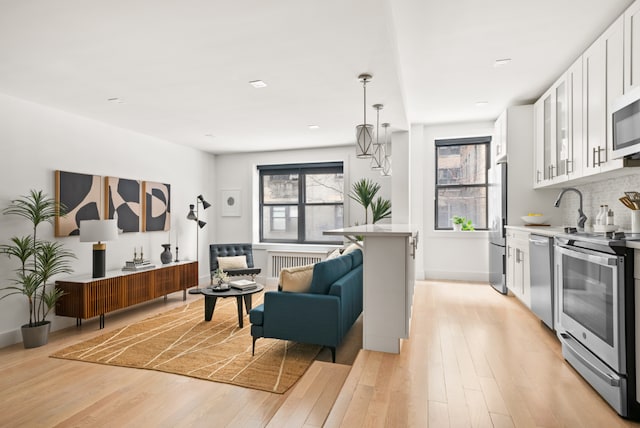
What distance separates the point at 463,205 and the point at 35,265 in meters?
5.73

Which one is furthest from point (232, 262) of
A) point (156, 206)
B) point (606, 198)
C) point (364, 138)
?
point (606, 198)

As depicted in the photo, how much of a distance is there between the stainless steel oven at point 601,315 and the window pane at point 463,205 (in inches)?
124

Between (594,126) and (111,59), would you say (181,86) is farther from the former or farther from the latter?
→ (594,126)

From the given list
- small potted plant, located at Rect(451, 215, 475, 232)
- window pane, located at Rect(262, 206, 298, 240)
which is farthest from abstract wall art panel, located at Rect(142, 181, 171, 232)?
small potted plant, located at Rect(451, 215, 475, 232)

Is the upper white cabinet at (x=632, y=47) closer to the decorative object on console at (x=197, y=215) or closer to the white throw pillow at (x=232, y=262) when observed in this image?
the white throw pillow at (x=232, y=262)

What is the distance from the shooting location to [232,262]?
570 cm

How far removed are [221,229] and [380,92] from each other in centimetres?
462

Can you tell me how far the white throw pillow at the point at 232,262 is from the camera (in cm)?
564

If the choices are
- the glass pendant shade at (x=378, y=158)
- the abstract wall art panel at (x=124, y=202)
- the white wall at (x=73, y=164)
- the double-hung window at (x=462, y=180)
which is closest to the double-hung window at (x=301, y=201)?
the white wall at (x=73, y=164)

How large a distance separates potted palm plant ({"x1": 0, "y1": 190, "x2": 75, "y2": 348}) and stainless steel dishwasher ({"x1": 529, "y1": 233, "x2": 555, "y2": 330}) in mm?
4751

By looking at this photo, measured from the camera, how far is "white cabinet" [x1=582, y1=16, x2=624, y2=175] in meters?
2.48

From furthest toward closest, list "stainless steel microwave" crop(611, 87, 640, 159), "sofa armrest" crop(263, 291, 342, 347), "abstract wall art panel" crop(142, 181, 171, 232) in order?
"abstract wall art panel" crop(142, 181, 171, 232) → "sofa armrest" crop(263, 291, 342, 347) → "stainless steel microwave" crop(611, 87, 640, 159)

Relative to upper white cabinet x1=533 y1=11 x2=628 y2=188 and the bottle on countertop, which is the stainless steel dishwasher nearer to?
the bottle on countertop

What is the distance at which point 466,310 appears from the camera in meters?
3.83
